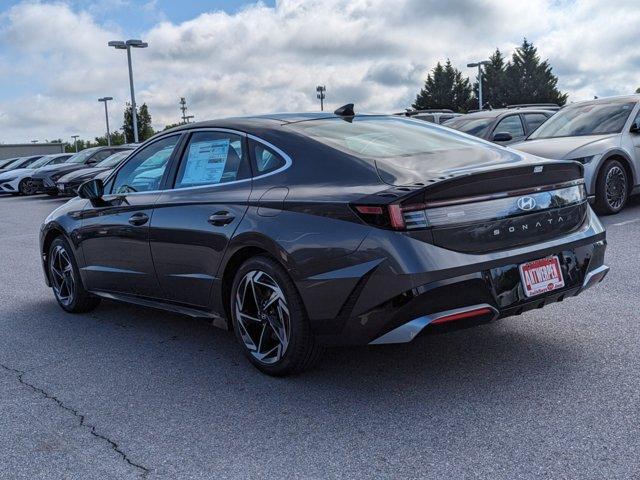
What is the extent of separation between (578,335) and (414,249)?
162cm

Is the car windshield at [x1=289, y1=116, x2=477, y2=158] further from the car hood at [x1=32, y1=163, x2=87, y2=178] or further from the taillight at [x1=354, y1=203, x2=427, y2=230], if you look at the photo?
the car hood at [x1=32, y1=163, x2=87, y2=178]

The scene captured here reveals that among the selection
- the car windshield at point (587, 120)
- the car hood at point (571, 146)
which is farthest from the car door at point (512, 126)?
the car hood at point (571, 146)

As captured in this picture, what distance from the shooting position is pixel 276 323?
13.1 ft

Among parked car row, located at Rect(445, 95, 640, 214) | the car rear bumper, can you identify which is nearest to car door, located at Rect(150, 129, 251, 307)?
the car rear bumper

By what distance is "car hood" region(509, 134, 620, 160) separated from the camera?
370 inches

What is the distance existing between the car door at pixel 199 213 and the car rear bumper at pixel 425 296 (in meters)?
0.82

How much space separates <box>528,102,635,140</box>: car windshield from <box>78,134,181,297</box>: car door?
704 centimetres

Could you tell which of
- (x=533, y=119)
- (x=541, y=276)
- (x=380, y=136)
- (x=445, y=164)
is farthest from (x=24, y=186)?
(x=541, y=276)

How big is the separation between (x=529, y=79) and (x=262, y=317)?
313ft

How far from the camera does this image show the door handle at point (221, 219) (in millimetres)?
4180

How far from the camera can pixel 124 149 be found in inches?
899

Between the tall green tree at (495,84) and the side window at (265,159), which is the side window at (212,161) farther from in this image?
the tall green tree at (495,84)

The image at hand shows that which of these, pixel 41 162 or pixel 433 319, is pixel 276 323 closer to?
pixel 433 319

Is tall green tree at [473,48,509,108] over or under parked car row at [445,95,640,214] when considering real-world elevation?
over
